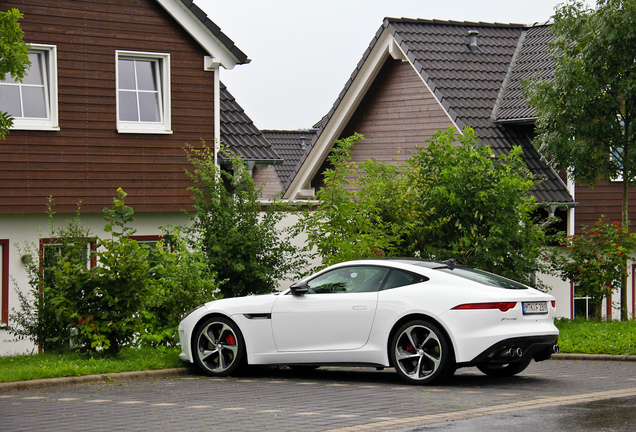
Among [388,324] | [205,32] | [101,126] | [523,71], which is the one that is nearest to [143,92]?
[101,126]

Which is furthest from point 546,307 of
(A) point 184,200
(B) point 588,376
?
(A) point 184,200

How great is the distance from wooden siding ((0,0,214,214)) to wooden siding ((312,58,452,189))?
25.1ft

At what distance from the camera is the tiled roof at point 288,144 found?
152 feet

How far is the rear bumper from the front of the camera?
36.6 feet

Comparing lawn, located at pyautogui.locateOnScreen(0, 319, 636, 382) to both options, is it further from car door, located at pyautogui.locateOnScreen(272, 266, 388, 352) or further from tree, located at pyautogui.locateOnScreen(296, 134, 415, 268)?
tree, located at pyautogui.locateOnScreen(296, 134, 415, 268)

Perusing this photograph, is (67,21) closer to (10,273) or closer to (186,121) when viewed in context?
(186,121)

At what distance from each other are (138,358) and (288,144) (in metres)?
36.4

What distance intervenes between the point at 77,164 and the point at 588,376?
32.3 ft

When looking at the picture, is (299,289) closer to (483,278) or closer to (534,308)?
(483,278)

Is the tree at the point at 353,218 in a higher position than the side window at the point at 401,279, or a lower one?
higher

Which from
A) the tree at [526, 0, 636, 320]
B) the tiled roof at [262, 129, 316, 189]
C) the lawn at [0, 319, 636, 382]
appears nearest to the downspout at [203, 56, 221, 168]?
the lawn at [0, 319, 636, 382]

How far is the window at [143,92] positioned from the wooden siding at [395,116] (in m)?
7.90

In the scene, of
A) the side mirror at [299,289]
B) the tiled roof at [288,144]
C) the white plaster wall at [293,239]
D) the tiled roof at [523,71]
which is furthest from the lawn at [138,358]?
the tiled roof at [288,144]

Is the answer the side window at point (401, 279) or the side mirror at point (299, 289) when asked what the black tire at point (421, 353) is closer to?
the side window at point (401, 279)
